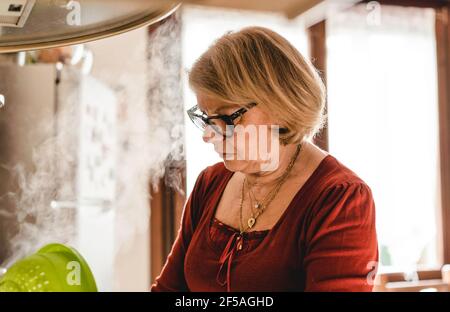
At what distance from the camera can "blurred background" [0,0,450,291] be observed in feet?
3.06

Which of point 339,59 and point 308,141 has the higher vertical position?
point 339,59

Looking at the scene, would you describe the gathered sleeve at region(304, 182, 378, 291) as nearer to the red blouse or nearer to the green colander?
the red blouse

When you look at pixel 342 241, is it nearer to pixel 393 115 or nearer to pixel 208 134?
pixel 208 134

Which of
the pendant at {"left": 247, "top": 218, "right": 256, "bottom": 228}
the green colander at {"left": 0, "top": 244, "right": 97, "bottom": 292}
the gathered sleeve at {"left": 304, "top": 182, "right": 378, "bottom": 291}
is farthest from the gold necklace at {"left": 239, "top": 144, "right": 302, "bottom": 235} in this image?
the green colander at {"left": 0, "top": 244, "right": 97, "bottom": 292}

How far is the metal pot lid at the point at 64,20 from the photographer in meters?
0.60

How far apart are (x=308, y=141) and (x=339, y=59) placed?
18cm

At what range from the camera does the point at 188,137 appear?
93cm

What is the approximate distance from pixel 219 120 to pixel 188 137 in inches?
4.1

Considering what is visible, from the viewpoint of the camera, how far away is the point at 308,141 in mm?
893

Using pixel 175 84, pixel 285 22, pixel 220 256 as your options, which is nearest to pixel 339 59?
pixel 285 22

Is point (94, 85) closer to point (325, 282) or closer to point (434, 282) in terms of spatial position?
point (325, 282)

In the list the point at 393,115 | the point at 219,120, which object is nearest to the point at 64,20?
the point at 219,120

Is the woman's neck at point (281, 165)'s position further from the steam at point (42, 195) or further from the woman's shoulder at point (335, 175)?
the steam at point (42, 195)

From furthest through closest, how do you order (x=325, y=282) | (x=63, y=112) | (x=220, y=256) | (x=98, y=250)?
(x=63, y=112) < (x=98, y=250) < (x=220, y=256) < (x=325, y=282)
